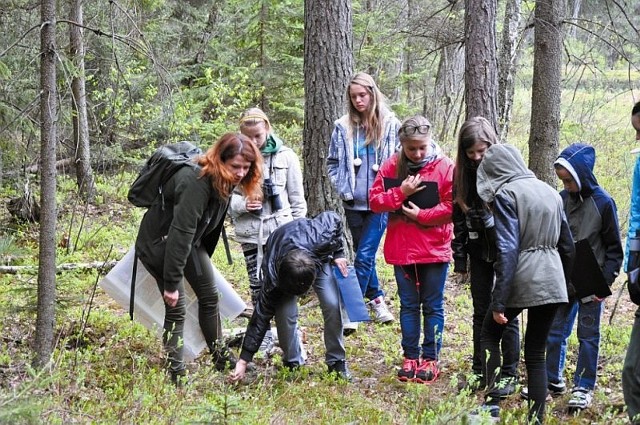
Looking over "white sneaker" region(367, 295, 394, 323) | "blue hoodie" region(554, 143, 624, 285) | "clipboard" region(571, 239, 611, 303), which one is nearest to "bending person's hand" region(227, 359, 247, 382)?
"white sneaker" region(367, 295, 394, 323)

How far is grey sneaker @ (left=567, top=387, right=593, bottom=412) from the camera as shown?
514 cm

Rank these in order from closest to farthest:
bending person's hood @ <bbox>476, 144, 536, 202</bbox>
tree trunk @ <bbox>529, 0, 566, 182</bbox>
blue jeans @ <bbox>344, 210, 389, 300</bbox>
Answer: bending person's hood @ <bbox>476, 144, 536, 202</bbox> < blue jeans @ <bbox>344, 210, 389, 300</bbox> < tree trunk @ <bbox>529, 0, 566, 182</bbox>

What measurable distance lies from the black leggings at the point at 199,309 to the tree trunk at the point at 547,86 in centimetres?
525

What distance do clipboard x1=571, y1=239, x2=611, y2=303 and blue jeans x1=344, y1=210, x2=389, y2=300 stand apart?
204 centimetres

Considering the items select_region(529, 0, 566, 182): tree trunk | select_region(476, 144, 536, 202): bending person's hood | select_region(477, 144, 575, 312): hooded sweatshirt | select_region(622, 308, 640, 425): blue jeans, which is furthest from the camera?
select_region(529, 0, 566, 182): tree trunk

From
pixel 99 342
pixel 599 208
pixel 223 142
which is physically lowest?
pixel 99 342

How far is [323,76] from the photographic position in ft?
23.8

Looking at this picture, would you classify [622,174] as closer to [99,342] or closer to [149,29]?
[149,29]

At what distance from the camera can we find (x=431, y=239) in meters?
5.54

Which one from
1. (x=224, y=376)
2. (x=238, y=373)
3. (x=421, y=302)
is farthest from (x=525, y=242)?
(x=224, y=376)

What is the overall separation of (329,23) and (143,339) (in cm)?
386

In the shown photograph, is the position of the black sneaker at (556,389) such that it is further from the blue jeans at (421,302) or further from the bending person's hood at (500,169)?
the bending person's hood at (500,169)

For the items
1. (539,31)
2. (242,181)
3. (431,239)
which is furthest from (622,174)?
(242,181)

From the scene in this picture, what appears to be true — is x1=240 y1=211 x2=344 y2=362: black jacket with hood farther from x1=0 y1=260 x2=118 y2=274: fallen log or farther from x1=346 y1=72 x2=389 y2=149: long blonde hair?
x1=0 y1=260 x2=118 y2=274: fallen log
